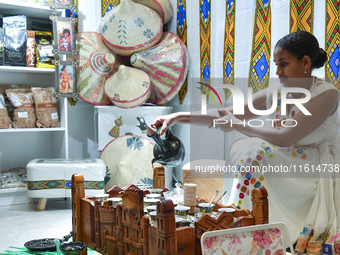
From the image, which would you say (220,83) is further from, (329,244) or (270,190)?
(329,244)

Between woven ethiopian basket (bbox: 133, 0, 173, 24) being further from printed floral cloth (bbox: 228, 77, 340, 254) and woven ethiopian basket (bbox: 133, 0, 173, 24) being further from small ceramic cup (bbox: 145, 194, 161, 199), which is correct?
small ceramic cup (bbox: 145, 194, 161, 199)

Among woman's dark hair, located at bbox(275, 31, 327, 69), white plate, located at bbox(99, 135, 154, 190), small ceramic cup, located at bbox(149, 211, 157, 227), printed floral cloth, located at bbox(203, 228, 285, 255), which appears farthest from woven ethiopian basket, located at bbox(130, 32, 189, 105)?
printed floral cloth, located at bbox(203, 228, 285, 255)

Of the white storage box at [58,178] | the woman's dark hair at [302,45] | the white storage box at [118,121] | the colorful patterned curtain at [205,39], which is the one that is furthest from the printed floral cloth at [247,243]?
the white storage box at [118,121]

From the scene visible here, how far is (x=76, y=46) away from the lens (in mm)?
3211

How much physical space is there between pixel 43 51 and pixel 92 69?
0.41m

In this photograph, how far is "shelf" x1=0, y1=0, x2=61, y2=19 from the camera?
9.70 ft

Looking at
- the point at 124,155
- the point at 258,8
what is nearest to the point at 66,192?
the point at 124,155

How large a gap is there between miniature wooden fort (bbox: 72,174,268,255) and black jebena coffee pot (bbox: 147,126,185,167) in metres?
0.22

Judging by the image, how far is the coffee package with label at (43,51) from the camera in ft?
10.1

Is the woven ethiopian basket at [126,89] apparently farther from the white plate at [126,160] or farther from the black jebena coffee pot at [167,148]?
the black jebena coffee pot at [167,148]

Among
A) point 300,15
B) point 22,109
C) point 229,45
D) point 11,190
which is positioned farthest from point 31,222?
point 300,15

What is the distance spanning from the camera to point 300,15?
82.4 inches

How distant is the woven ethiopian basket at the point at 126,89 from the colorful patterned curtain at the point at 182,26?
380 mm

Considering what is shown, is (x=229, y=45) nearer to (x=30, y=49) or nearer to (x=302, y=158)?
(x=302, y=158)
